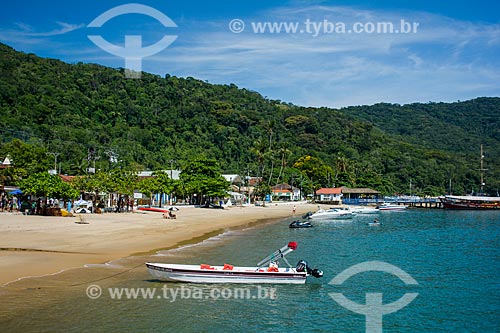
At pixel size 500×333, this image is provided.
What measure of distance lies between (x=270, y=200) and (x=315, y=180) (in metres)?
31.3

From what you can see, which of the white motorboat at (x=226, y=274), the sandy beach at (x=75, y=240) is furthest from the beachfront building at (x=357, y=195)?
the white motorboat at (x=226, y=274)

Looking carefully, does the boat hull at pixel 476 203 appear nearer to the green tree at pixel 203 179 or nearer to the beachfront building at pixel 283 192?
the beachfront building at pixel 283 192

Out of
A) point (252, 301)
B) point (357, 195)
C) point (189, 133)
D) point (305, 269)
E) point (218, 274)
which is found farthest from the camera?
point (189, 133)

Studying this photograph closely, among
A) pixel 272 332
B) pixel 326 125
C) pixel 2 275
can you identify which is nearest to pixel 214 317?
pixel 272 332

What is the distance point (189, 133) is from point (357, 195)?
49.0 m

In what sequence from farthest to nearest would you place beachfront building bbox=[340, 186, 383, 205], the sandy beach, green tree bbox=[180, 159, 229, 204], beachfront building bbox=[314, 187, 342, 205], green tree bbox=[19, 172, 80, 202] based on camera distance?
1. beachfront building bbox=[314, 187, 342, 205]
2. beachfront building bbox=[340, 186, 383, 205]
3. green tree bbox=[180, 159, 229, 204]
4. green tree bbox=[19, 172, 80, 202]
5. the sandy beach

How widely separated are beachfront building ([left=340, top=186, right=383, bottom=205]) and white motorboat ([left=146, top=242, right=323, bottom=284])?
318ft

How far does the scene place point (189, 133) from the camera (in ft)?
436

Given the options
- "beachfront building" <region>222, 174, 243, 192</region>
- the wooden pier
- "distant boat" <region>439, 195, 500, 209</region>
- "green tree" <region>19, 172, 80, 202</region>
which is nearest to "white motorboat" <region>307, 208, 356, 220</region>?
"green tree" <region>19, 172, 80, 202</region>

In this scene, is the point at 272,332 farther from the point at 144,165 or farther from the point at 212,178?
the point at 144,165

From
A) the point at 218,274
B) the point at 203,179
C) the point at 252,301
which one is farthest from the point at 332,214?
the point at 252,301

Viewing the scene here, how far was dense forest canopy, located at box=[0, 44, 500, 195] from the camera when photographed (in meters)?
100

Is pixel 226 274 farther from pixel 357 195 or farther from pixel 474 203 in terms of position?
pixel 357 195

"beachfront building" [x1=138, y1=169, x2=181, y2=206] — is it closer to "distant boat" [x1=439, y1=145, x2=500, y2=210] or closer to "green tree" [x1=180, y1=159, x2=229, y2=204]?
"green tree" [x1=180, y1=159, x2=229, y2=204]
